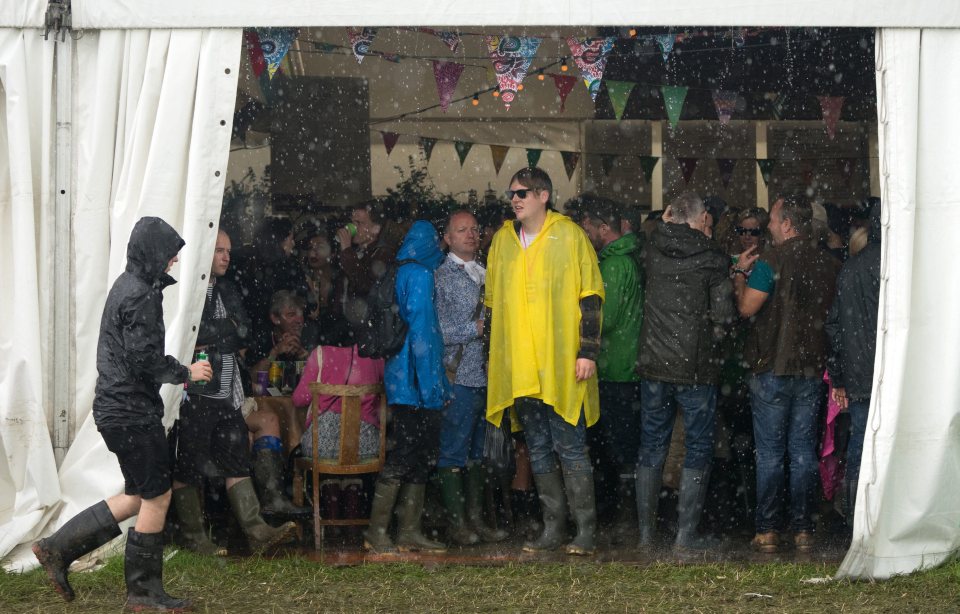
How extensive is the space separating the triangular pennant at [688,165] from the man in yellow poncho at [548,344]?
14.5ft

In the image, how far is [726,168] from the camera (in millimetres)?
10586

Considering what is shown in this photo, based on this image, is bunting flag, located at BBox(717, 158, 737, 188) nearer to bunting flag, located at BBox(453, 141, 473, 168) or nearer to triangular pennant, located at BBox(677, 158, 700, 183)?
triangular pennant, located at BBox(677, 158, 700, 183)

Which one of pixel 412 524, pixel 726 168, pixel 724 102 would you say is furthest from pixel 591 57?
pixel 726 168

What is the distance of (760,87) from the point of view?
10.1 meters

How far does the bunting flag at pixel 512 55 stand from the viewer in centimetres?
631

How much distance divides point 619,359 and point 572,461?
76 cm

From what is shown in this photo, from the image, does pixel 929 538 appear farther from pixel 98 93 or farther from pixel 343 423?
pixel 98 93

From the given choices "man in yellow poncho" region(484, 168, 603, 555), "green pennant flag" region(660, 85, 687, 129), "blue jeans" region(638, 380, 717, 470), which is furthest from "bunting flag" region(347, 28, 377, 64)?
"green pennant flag" region(660, 85, 687, 129)

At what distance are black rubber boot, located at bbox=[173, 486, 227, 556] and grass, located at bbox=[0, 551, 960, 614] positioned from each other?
18 cm

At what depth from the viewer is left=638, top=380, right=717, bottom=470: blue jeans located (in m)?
6.28

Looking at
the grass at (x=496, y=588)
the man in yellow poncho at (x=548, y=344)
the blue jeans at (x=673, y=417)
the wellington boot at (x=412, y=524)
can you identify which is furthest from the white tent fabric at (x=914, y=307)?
the wellington boot at (x=412, y=524)

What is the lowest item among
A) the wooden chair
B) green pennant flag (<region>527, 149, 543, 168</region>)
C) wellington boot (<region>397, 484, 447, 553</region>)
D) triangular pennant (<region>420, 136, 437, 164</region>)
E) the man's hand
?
wellington boot (<region>397, 484, 447, 553</region>)

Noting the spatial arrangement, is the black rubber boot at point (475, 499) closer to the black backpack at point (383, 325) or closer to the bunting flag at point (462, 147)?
the black backpack at point (383, 325)

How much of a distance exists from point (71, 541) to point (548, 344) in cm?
248
